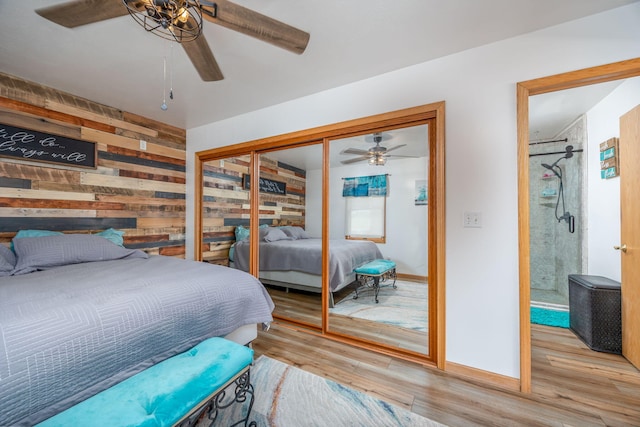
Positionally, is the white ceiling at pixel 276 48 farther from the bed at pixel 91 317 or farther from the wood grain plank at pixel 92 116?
the bed at pixel 91 317

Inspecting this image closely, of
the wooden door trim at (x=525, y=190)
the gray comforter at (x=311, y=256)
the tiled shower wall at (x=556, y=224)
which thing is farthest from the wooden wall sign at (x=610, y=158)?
the gray comforter at (x=311, y=256)

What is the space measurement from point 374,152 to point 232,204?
214 centimetres

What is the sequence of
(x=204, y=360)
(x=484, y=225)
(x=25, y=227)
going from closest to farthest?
(x=204, y=360) → (x=484, y=225) → (x=25, y=227)

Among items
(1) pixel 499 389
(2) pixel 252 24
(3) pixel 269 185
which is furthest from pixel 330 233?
(2) pixel 252 24

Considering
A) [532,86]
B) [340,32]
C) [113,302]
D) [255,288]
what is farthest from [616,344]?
[113,302]

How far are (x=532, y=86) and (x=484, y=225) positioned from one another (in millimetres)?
1011

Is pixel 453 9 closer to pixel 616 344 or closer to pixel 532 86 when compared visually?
pixel 532 86

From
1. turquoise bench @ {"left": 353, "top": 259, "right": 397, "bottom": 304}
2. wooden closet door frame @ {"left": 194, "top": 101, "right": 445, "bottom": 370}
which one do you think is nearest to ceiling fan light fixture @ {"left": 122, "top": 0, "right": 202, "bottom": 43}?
wooden closet door frame @ {"left": 194, "top": 101, "right": 445, "bottom": 370}

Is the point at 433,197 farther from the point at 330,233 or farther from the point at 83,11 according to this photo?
the point at 83,11

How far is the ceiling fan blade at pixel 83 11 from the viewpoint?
4.33 feet

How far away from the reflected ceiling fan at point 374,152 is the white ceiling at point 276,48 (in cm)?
58

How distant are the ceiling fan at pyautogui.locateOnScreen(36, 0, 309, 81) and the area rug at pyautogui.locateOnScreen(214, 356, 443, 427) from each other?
219 cm

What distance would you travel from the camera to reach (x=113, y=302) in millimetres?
1297

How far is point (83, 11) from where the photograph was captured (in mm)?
1379
